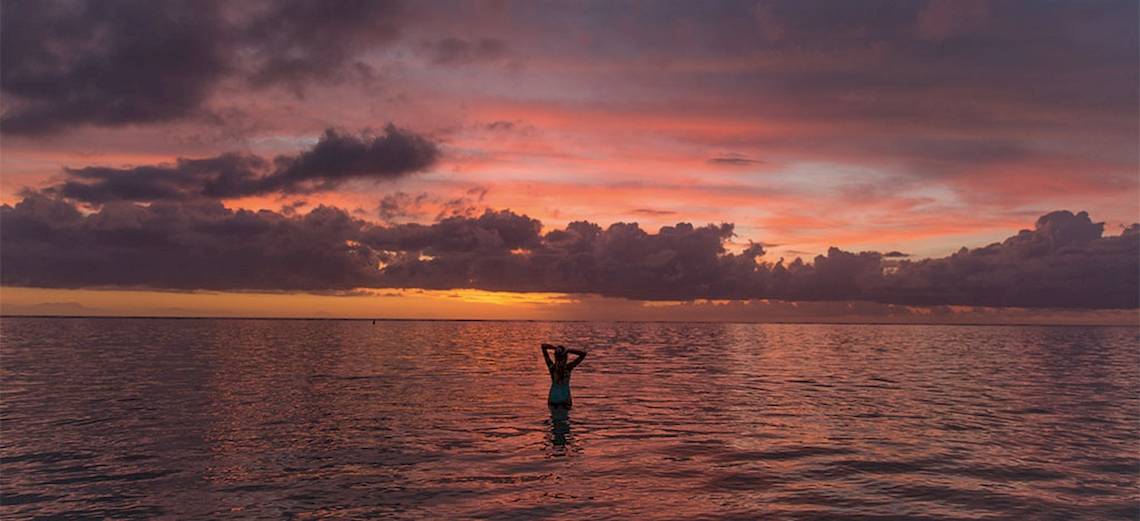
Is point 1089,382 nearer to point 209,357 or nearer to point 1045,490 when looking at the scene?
point 1045,490

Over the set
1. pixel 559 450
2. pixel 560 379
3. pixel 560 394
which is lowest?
pixel 559 450

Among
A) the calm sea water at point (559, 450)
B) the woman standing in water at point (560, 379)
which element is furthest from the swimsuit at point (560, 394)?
the calm sea water at point (559, 450)

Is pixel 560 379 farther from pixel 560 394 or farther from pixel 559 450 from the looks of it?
pixel 559 450

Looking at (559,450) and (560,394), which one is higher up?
(560,394)

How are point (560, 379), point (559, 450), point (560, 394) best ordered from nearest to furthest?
point (559, 450), point (560, 379), point (560, 394)

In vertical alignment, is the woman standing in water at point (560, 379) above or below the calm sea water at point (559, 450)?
above

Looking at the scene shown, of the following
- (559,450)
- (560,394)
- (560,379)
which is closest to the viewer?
(559,450)

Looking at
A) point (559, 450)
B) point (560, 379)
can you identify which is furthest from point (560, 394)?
point (559, 450)

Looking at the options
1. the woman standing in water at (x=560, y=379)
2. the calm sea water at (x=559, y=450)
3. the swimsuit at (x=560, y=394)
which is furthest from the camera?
the swimsuit at (x=560, y=394)

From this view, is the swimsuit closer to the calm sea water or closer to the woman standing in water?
the woman standing in water

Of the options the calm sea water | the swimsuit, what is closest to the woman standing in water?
the swimsuit

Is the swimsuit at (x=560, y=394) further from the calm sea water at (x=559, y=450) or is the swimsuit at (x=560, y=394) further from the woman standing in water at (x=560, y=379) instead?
the calm sea water at (x=559, y=450)

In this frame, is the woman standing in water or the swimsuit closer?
the woman standing in water

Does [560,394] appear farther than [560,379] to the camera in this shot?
Yes
